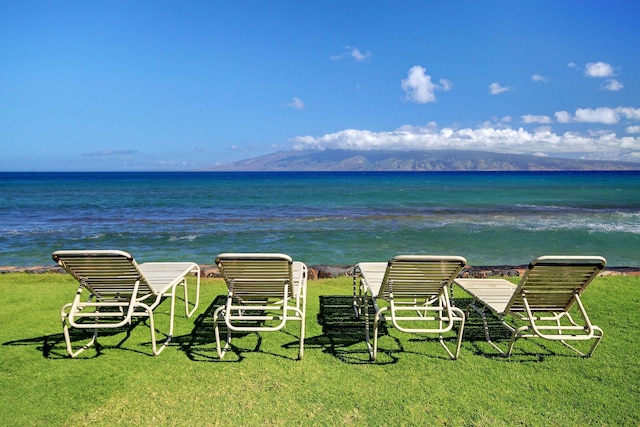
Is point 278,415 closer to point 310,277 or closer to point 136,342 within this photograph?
point 136,342

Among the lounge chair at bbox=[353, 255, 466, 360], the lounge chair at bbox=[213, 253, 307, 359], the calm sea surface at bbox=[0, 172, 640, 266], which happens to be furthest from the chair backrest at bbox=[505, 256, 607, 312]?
the calm sea surface at bbox=[0, 172, 640, 266]

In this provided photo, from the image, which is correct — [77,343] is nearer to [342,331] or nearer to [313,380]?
[313,380]

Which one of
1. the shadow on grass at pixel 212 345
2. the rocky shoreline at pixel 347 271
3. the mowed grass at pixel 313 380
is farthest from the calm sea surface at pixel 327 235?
the mowed grass at pixel 313 380

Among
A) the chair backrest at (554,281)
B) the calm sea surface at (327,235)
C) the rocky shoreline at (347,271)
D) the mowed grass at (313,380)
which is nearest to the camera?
the mowed grass at (313,380)

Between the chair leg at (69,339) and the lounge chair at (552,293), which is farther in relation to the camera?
the chair leg at (69,339)

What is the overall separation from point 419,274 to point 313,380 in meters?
1.50

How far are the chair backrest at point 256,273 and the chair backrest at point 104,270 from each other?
0.92m

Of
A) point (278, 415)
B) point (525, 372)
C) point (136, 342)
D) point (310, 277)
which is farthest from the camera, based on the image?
point (310, 277)

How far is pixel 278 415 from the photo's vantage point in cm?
301

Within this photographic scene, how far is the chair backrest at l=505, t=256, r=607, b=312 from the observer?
3662 mm

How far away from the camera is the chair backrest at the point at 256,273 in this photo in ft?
12.4

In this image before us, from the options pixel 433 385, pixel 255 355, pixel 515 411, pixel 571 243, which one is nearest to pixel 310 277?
pixel 255 355

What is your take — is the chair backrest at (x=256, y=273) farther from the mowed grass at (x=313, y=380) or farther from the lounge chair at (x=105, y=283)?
the lounge chair at (x=105, y=283)

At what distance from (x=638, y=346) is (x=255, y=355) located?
4233mm
